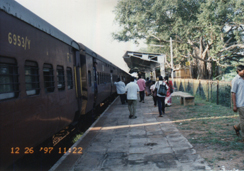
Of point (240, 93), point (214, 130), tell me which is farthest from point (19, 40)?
point (214, 130)

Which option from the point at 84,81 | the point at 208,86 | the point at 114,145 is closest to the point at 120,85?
the point at 208,86

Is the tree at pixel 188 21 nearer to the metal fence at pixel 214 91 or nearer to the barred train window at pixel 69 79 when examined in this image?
the metal fence at pixel 214 91

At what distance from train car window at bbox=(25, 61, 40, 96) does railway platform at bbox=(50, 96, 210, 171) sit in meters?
1.50

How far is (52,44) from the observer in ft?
19.3

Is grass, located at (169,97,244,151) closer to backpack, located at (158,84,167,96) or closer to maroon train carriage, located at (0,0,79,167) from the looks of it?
backpack, located at (158,84,167,96)

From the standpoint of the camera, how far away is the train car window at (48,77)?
5.38m

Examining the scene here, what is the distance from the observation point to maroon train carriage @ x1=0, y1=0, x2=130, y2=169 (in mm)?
3569

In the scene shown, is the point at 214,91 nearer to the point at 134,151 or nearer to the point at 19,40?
the point at 134,151

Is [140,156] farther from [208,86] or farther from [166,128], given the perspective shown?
[208,86]

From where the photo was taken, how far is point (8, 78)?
12.4ft

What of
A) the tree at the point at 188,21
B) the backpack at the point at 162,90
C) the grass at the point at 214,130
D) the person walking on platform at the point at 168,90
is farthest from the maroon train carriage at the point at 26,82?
the tree at the point at 188,21

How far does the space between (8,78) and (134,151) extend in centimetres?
318

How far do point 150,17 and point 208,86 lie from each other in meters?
11.5

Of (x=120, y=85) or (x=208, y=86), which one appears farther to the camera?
(x=120, y=85)
